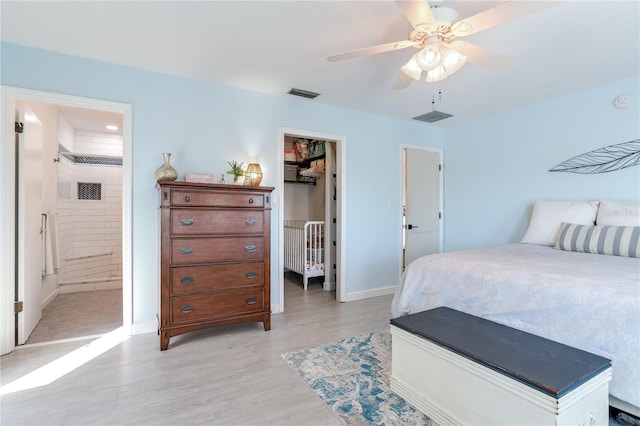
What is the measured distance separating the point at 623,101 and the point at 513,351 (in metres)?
3.04

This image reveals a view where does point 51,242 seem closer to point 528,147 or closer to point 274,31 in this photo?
point 274,31

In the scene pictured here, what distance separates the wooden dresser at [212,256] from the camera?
2426 millimetres

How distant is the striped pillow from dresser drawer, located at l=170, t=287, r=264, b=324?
2.83m

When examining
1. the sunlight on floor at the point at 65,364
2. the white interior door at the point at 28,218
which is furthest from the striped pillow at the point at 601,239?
the white interior door at the point at 28,218

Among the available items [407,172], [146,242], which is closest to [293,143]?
[407,172]

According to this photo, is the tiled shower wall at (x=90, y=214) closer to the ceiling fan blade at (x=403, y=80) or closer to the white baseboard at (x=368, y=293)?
the white baseboard at (x=368, y=293)

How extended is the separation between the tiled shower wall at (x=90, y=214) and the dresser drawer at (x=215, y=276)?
2.90m

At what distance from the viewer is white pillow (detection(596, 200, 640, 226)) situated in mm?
2605

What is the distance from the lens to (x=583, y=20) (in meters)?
Result: 2.00

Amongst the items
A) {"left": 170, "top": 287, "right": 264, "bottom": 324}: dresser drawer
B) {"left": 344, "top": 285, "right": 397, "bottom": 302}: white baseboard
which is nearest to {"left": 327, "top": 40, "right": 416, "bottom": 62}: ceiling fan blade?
{"left": 170, "top": 287, "right": 264, "bottom": 324}: dresser drawer

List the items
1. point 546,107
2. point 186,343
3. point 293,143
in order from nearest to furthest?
point 186,343 < point 546,107 < point 293,143

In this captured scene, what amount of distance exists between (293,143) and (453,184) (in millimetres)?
2736

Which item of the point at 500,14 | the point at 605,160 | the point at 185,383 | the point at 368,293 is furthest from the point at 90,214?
the point at 605,160

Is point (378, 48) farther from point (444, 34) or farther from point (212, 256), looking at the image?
point (212, 256)
